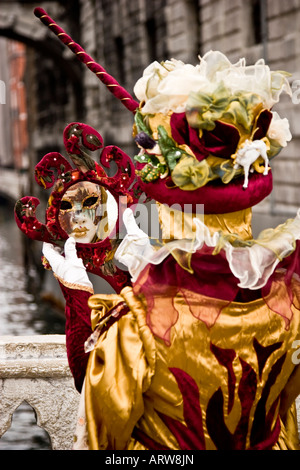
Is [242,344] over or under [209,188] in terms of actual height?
under

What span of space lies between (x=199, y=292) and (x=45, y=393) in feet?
4.12

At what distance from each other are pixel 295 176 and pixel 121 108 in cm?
924

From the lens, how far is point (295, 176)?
10.9m

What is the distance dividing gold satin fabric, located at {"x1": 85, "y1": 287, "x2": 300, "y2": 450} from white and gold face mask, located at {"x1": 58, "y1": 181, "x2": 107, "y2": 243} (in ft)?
1.72

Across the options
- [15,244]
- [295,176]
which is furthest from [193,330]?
[15,244]

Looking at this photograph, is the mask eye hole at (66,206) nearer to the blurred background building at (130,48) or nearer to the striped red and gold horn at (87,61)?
the striped red and gold horn at (87,61)

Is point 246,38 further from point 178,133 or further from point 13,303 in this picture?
point 178,133

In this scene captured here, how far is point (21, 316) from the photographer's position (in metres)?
17.2

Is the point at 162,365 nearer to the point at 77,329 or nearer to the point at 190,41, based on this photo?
the point at 77,329

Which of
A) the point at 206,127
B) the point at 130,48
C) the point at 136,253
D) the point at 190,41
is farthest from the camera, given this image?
the point at 130,48

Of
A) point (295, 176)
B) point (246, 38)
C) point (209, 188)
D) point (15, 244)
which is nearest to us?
point (209, 188)

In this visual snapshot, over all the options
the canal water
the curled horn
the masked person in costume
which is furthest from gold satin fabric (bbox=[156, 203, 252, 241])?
the canal water

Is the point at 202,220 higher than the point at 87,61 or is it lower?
lower

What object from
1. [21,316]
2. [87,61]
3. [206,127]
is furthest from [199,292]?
[21,316]
